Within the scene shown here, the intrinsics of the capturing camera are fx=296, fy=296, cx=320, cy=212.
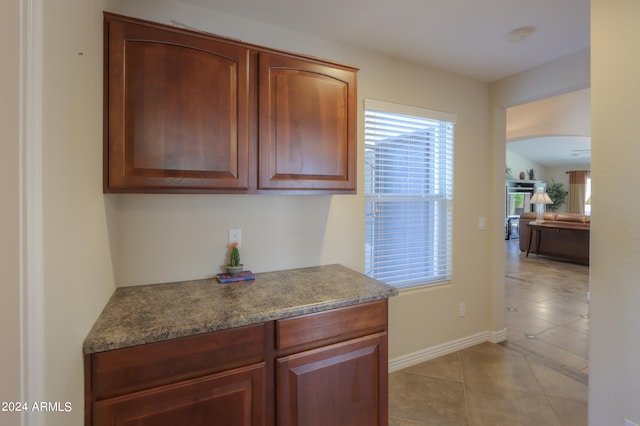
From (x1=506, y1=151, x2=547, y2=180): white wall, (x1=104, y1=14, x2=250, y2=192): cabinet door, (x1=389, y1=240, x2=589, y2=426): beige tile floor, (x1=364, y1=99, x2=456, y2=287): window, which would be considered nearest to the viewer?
(x1=104, y1=14, x2=250, y2=192): cabinet door

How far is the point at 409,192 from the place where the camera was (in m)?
2.46

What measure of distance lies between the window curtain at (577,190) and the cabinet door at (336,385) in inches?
540

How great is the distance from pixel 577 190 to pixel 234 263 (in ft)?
46.9

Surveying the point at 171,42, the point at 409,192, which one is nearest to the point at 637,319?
the point at 409,192

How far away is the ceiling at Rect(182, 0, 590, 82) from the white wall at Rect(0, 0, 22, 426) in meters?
1.36

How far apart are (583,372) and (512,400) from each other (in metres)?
0.83

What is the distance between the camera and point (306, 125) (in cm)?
160

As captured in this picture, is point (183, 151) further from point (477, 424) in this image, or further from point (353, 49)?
point (477, 424)

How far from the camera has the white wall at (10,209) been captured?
1.83 ft

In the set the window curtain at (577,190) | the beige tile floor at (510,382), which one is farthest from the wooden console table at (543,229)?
the window curtain at (577,190)

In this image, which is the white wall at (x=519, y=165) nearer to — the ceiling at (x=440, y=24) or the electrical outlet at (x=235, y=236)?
the ceiling at (x=440, y=24)

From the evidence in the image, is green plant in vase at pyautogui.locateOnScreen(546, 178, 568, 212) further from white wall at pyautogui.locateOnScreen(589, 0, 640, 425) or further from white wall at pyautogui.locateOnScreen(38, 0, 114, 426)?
white wall at pyautogui.locateOnScreen(38, 0, 114, 426)

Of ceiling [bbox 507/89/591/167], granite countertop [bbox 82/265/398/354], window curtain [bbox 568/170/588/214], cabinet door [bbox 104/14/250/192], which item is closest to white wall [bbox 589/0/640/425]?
granite countertop [bbox 82/265/398/354]

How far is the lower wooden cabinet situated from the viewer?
3.40ft
